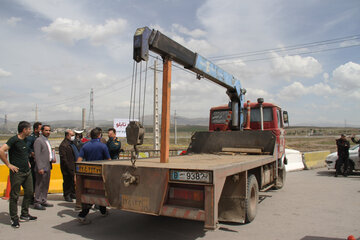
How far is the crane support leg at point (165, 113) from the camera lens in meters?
5.22

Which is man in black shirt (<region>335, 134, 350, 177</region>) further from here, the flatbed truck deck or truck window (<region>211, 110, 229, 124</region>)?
the flatbed truck deck

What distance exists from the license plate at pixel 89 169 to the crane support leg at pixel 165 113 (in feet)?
3.69

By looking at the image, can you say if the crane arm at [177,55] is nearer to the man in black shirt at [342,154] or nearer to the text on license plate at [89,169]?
the text on license plate at [89,169]

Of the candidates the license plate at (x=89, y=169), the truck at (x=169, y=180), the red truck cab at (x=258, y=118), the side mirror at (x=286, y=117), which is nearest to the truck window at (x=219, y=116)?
the red truck cab at (x=258, y=118)

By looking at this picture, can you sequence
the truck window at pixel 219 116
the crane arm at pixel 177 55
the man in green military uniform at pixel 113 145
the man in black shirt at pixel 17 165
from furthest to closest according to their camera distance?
the truck window at pixel 219 116 < the man in green military uniform at pixel 113 145 < the man in black shirt at pixel 17 165 < the crane arm at pixel 177 55

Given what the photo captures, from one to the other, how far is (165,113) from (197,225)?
7.12 feet

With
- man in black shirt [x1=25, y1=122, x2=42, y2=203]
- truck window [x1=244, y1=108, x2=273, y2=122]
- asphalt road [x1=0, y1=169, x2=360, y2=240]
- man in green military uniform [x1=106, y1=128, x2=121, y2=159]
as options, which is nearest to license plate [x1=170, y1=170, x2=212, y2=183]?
asphalt road [x1=0, y1=169, x2=360, y2=240]

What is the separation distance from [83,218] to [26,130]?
188cm

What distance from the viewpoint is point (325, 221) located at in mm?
5594

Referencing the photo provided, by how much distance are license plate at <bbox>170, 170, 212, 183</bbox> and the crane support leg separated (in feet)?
3.81

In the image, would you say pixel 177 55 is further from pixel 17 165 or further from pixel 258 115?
pixel 258 115

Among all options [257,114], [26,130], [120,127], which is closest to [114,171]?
[26,130]

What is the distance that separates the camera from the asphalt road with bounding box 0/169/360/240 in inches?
186

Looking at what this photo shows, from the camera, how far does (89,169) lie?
15.7 feet
